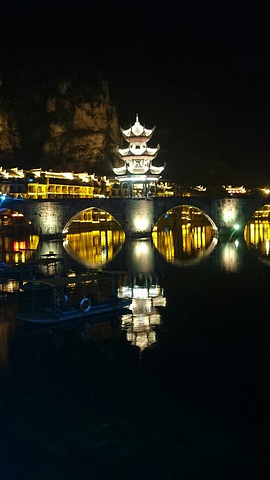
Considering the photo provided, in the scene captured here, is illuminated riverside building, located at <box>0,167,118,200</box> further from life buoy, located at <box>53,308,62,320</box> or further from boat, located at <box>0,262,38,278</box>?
life buoy, located at <box>53,308,62,320</box>

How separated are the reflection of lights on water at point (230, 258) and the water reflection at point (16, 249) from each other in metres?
10.5

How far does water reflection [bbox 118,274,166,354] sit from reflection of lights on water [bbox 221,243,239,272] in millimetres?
4591

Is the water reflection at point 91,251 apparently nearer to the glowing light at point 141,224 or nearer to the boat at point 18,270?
the glowing light at point 141,224

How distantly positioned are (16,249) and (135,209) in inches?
435

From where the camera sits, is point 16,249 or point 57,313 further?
point 16,249

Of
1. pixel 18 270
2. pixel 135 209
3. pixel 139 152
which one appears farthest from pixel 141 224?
pixel 18 270

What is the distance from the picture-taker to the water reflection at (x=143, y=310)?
14.6 meters

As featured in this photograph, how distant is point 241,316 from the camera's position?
1709 centimetres

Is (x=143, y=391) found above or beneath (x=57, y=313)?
beneath

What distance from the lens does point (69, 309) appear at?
53.0 ft

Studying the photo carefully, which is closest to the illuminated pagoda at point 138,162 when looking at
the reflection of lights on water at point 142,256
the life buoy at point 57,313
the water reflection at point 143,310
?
the reflection of lights on water at point 142,256

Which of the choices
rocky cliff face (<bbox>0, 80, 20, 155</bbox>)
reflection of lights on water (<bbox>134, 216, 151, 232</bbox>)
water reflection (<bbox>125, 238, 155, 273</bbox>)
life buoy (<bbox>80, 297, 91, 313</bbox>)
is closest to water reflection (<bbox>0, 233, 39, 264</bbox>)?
water reflection (<bbox>125, 238, 155, 273</bbox>)

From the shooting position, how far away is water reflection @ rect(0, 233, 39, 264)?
100 feet

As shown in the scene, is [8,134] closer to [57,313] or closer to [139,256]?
[139,256]
